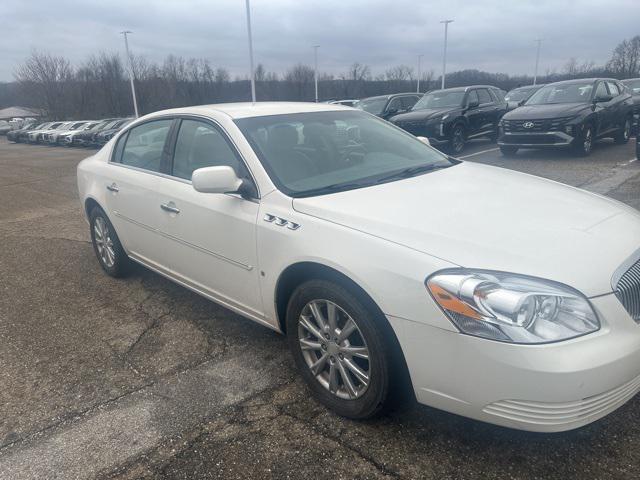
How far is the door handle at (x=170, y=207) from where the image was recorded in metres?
3.55

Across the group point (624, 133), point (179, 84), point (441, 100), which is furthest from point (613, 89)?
point (179, 84)

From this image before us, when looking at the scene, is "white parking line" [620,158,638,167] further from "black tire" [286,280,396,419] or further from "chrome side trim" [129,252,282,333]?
"black tire" [286,280,396,419]

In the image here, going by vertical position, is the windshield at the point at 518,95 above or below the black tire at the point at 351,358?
above

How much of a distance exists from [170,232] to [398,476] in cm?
230

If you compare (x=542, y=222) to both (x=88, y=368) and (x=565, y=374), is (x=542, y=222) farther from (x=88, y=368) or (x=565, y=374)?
(x=88, y=368)

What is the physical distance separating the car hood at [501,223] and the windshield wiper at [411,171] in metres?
0.09

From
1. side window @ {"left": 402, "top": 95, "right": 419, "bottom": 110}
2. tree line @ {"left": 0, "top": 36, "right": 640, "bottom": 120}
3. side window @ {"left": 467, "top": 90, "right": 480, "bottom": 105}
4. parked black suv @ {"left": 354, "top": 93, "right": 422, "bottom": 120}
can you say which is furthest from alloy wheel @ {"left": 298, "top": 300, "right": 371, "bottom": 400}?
tree line @ {"left": 0, "top": 36, "right": 640, "bottom": 120}

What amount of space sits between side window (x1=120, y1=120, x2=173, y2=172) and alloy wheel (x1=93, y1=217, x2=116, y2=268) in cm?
71

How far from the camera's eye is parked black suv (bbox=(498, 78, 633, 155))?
1045cm

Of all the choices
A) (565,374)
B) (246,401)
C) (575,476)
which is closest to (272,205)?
(246,401)

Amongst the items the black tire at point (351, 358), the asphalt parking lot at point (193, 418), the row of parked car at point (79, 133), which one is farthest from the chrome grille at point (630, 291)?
the row of parked car at point (79, 133)

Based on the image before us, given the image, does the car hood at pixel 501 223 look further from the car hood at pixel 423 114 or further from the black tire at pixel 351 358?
the car hood at pixel 423 114

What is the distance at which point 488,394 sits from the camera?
205 centimetres

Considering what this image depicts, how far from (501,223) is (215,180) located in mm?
1541
